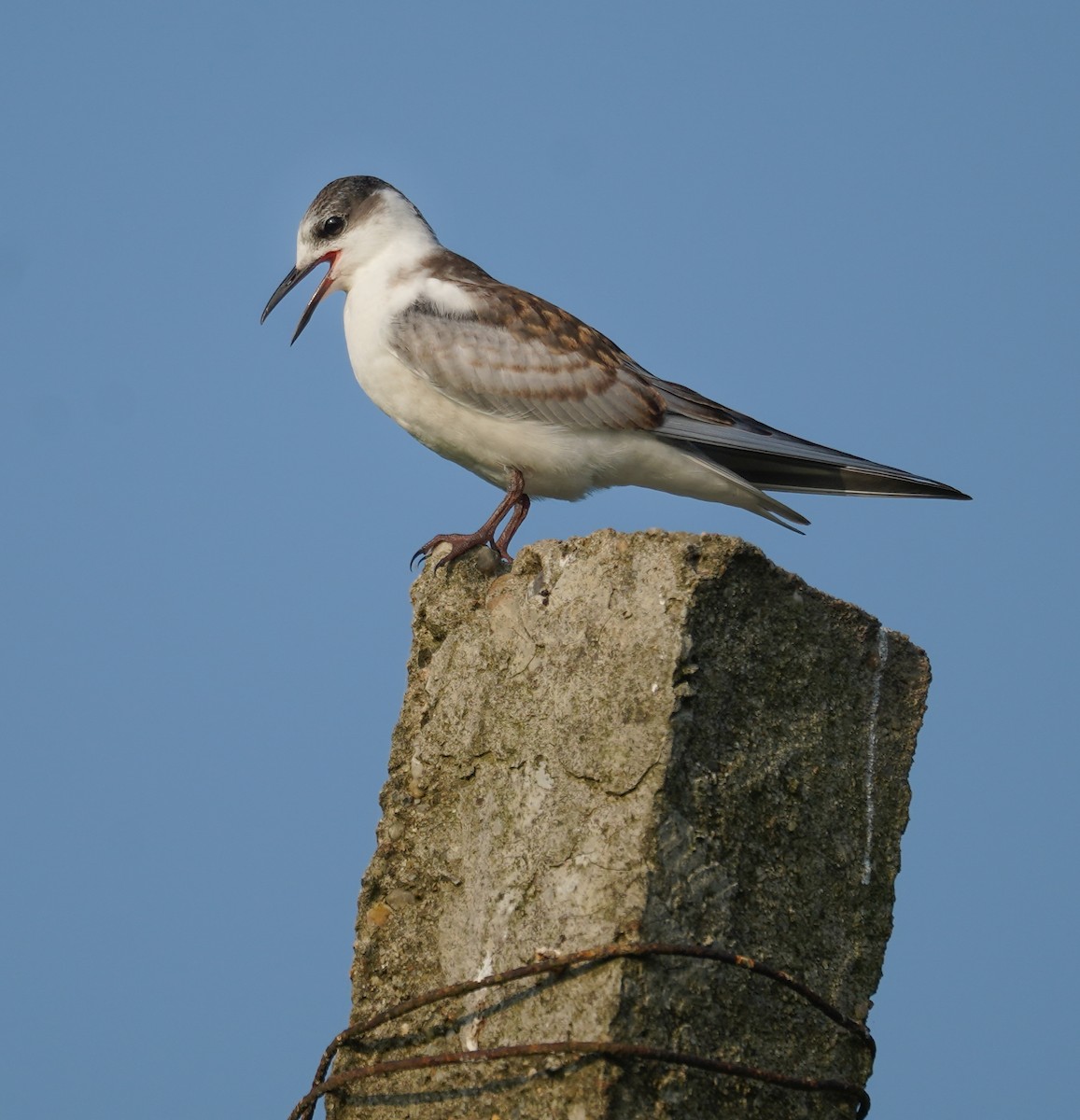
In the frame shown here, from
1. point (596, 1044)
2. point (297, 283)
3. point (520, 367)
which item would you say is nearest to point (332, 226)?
point (297, 283)

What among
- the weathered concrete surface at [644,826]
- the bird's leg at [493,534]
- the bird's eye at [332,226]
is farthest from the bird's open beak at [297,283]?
the weathered concrete surface at [644,826]

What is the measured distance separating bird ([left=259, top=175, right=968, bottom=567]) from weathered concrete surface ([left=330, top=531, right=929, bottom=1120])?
1965 millimetres

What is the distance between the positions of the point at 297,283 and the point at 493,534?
2517mm

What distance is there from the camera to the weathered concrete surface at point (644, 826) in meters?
3.41

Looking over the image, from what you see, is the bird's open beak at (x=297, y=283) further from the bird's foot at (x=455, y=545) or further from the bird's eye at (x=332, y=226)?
the bird's foot at (x=455, y=545)

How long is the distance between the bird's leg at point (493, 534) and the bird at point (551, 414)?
0.01 metres

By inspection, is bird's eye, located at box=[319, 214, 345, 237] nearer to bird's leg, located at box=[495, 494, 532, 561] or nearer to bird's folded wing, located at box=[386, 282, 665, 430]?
bird's folded wing, located at box=[386, 282, 665, 430]

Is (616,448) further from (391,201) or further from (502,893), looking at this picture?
(502,893)

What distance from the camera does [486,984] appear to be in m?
3.49

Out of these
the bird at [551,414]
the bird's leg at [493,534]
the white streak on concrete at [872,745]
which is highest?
the bird at [551,414]

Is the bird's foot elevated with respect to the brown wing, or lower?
lower

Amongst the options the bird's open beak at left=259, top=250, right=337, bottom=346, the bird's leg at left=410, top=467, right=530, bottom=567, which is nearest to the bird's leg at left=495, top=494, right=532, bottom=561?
the bird's leg at left=410, top=467, right=530, bottom=567

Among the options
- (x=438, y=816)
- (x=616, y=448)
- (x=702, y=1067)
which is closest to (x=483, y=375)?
(x=616, y=448)

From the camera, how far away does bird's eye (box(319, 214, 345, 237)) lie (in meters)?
6.98
